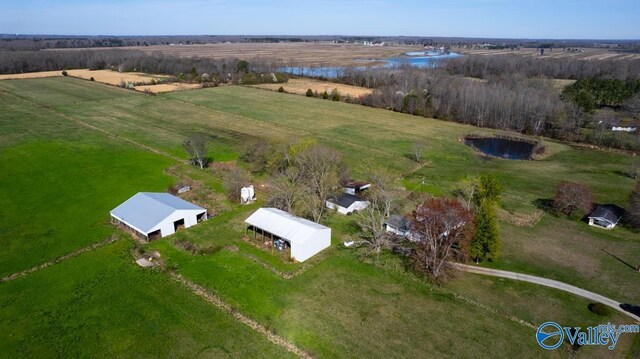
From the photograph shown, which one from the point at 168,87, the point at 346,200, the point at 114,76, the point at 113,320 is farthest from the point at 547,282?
the point at 114,76

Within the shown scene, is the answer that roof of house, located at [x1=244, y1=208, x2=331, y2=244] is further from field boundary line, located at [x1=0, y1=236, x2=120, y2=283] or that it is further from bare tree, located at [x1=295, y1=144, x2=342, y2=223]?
field boundary line, located at [x1=0, y1=236, x2=120, y2=283]

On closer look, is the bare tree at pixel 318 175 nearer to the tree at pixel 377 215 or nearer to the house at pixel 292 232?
the house at pixel 292 232

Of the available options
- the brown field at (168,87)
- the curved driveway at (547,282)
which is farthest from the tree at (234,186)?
the brown field at (168,87)

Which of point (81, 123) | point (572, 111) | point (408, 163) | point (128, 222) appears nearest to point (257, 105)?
point (81, 123)

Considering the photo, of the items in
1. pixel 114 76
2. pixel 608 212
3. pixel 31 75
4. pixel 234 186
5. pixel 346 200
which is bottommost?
pixel 608 212

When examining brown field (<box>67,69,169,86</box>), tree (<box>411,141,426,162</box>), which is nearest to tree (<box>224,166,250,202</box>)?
tree (<box>411,141,426,162</box>)

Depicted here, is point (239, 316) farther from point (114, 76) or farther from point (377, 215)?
point (114, 76)
